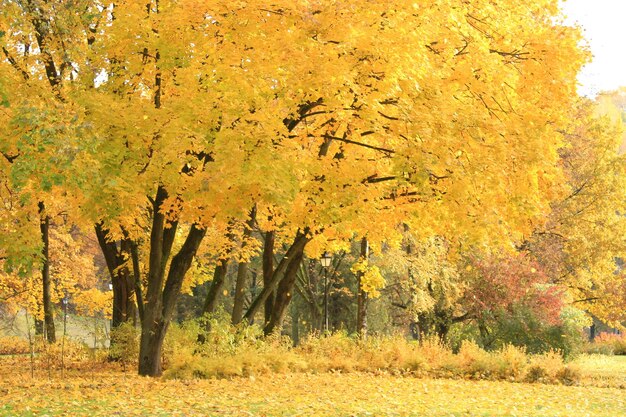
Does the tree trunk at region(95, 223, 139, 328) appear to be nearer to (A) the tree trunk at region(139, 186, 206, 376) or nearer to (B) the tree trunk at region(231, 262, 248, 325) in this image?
(B) the tree trunk at region(231, 262, 248, 325)

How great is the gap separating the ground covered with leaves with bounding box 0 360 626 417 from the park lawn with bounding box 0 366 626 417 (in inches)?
0.6

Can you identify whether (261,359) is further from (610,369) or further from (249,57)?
(610,369)

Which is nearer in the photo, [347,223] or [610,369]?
[347,223]

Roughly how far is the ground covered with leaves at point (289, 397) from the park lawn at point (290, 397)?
0.05 ft

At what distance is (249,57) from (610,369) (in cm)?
1499

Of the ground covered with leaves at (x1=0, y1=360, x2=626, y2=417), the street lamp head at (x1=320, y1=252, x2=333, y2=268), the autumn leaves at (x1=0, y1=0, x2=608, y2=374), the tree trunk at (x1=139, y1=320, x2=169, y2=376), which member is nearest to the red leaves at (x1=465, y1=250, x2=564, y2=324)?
the street lamp head at (x1=320, y1=252, x2=333, y2=268)

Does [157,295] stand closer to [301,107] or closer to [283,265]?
[283,265]

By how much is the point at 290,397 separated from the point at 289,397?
0.7 inches

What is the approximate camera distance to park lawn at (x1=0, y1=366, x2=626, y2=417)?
1062cm

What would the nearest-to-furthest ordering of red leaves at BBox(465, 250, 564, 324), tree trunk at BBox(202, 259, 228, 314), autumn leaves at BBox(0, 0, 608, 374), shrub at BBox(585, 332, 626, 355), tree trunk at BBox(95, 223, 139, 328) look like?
autumn leaves at BBox(0, 0, 608, 374)
tree trunk at BBox(95, 223, 139, 328)
tree trunk at BBox(202, 259, 228, 314)
red leaves at BBox(465, 250, 564, 324)
shrub at BBox(585, 332, 626, 355)

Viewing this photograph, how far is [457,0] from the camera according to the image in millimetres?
13578

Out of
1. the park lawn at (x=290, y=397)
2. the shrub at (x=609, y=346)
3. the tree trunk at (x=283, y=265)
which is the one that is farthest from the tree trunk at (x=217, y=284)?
the shrub at (x=609, y=346)

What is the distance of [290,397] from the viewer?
12.5m

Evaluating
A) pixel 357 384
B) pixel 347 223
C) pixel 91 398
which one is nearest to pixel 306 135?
pixel 347 223
